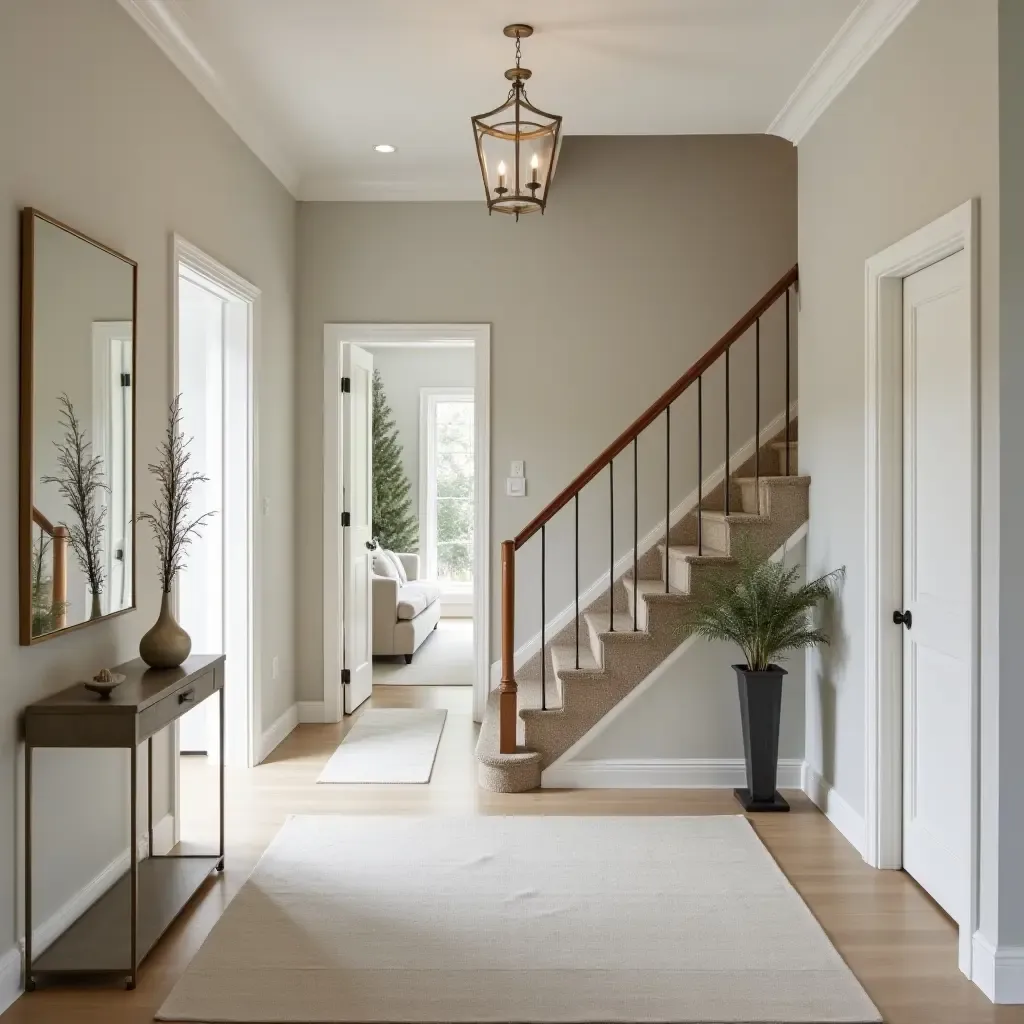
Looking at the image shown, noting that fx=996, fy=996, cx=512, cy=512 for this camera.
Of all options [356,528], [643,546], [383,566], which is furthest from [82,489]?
[383,566]

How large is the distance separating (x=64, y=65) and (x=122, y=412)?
1.03 metres

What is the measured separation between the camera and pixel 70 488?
9.43ft

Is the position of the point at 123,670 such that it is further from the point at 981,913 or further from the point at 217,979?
the point at 981,913

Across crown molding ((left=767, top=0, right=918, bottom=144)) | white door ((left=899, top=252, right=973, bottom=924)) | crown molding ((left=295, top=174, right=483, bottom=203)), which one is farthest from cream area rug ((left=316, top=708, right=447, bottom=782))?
crown molding ((left=767, top=0, right=918, bottom=144))

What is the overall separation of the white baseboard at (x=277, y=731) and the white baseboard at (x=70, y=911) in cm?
124

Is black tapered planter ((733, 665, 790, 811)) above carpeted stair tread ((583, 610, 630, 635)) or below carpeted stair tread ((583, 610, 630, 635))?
below

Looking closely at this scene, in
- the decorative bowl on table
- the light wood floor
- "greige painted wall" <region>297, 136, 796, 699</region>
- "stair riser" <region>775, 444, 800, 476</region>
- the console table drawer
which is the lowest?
the light wood floor

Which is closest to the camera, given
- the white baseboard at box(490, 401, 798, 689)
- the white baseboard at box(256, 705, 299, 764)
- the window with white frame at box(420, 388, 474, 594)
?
the white baseboard at box(256, 705, 299, 764)

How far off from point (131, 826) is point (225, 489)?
232 centimetres

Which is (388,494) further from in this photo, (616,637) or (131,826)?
(131,826)

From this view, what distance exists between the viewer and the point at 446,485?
10.2 meters

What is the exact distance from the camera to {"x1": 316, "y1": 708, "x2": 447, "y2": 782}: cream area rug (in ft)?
15.3

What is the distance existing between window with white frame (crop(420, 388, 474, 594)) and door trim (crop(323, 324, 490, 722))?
172 inches

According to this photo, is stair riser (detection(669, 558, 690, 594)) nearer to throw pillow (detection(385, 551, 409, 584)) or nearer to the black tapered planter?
the black tapered planter
